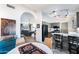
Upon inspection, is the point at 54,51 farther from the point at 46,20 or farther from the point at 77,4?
the point at 77,4

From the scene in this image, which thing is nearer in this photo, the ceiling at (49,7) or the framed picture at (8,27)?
the framed picture at (8,27)

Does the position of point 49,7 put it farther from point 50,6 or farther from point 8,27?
point 8,27

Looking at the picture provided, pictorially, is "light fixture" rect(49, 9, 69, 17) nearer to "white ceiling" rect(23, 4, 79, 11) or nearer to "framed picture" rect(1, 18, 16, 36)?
"white ceiling" rect(23, 4, 79, 11)

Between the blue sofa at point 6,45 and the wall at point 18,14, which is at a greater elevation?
the wall at point 18,14

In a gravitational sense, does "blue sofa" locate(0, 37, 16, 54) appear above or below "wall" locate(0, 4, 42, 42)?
below

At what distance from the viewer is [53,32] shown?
206 centimetres

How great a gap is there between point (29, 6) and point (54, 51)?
1000 millimetres

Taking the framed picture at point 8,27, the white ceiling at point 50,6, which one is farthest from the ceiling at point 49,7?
the framed picture at point 8,27

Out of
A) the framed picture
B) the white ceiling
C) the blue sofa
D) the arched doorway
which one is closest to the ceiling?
the white ceiling

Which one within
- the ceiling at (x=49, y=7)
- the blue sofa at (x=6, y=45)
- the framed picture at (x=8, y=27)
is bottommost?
the blue sofa at (x=6, y=45)

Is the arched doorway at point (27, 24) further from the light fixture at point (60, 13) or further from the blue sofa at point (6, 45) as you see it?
the light fixture at point (60, 13)

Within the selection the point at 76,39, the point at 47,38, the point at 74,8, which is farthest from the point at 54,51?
the point at 74,8

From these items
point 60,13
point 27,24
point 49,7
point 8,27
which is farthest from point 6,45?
point 60,13
